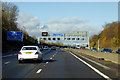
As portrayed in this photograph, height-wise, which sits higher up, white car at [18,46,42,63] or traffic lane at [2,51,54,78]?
white car at [18,46,42,63]

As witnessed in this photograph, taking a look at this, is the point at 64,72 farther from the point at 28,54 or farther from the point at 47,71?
the point at 28,54

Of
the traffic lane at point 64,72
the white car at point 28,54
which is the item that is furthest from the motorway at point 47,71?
the white car at point 28,54

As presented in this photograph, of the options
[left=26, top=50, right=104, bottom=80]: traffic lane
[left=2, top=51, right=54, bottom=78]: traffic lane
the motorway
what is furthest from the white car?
[left=26, top=50, right=104, bottom=80]: traffic lane

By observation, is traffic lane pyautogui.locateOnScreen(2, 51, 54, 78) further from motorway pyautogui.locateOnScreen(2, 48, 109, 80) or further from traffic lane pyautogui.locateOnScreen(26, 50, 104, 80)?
traffic lane pyautogui.locateOnScreen(26, 50, 104, 80)

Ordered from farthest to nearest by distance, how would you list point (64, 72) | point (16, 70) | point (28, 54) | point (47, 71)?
point (28, 54), point (16, 70), point (47, 71), point (64, 72)

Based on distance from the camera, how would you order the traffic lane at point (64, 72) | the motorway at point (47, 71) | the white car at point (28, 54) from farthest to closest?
the white car at point (28, 54) < the motorway at point (47, 71) < the traffic lane at point (64, 72)

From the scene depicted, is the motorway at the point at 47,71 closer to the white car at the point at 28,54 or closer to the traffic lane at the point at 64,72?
the traffic lane at the point at 64,72

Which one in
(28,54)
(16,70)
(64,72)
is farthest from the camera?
(28,54)

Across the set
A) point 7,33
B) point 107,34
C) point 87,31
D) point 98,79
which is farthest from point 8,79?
point 107,34

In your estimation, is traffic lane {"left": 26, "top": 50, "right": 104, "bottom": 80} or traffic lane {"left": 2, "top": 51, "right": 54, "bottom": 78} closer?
traffic lane {"left": 26, "top": 50, "right": 104, "bottom": 80}

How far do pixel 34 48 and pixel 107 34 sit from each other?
9694cm

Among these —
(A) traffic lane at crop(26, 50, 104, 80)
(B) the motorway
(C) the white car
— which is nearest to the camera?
(A) traffic lane at crop(26, 50, 104, 80)

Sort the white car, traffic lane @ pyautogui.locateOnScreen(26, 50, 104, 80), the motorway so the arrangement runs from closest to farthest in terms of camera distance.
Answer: traffic lane @ pyautogui.locateOnScreen(26, 50, 104, 80) < the motorway < the white car

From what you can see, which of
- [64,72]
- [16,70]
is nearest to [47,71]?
[64,72]
